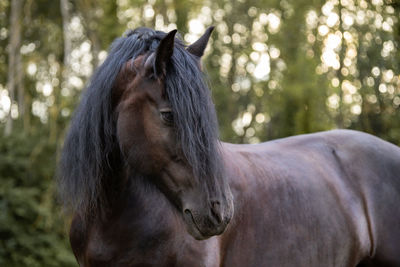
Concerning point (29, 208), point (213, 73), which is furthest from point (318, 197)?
point (213, 73)

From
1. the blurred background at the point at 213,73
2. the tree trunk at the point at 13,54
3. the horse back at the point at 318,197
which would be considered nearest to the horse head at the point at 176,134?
the horse back at the point at 318,197

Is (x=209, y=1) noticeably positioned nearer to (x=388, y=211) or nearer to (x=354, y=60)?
(x=354, y=60)

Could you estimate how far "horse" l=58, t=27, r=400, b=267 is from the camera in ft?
8.02

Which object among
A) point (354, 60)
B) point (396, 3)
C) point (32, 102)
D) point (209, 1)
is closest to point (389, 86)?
point (354, 60)

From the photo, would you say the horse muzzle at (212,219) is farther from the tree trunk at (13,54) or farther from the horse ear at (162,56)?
the tree trunk at (13,54)

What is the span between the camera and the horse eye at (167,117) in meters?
2.47

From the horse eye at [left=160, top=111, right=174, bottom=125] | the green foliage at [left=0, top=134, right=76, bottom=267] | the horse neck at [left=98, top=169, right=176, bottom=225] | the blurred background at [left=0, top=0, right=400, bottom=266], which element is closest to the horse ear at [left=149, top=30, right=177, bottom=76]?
the horse eye at [left=160, top=111, right=174, bottom=125]

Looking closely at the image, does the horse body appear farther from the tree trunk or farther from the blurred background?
the tree trunk

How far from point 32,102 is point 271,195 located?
1352cm

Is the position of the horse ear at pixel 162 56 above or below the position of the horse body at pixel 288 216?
above

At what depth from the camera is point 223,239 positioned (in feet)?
9.68

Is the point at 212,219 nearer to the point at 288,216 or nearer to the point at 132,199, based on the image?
the point at 132,199

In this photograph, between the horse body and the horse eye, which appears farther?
the horse body

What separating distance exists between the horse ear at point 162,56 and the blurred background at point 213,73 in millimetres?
3468
